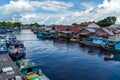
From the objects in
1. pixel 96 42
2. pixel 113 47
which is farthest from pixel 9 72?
pixel 96 42

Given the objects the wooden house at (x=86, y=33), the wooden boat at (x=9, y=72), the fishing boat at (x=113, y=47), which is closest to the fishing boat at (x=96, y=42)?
the fishing boat at (x=113, y=47)

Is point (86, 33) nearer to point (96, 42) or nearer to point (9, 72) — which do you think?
point (96, 42)

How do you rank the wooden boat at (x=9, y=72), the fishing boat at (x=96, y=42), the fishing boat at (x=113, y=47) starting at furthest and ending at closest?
the fishing boat at (x=96, y=42) < the fishing boat at (x=113, y=47) < the wooden boat at (x=9, y=72)

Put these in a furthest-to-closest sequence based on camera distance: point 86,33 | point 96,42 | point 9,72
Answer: point 86,33 → point 96,42 → point 9,72

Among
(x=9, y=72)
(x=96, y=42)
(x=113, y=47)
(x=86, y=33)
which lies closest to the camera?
(x=9, y=72)

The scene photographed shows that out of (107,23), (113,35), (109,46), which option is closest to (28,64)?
(109,46)

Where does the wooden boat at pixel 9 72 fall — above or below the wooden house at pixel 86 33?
A: below

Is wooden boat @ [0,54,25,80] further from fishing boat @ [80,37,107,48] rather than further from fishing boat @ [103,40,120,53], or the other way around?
fishing boat @ [80,37,107,48]

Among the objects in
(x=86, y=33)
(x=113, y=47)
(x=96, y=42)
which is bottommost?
(x=113, y=47)

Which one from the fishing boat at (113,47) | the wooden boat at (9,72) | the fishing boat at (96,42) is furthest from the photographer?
the fishing boat at (96,42)

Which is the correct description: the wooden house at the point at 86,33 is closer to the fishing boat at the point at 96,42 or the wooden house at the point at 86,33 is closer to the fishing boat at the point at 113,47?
the fishing boat at the point at 96,42

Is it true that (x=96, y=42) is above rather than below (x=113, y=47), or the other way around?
above

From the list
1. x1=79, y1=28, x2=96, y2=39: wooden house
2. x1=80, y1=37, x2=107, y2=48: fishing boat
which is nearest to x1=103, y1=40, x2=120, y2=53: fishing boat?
x1=80, y1=37, x2=107, y2=48: fishing boat

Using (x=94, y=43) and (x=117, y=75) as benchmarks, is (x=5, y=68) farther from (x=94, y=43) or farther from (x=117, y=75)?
(x=94, y=43)
